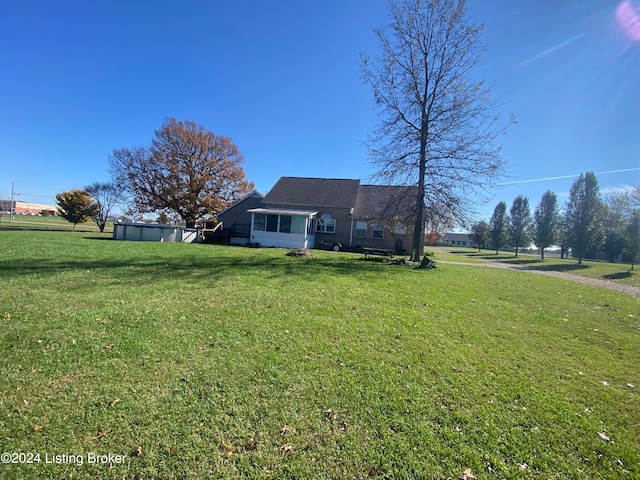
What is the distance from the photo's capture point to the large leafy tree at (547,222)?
3625 cm

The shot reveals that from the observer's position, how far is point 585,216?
31.1 metres

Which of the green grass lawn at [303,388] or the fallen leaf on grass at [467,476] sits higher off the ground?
the green grass lawn at [303,388]

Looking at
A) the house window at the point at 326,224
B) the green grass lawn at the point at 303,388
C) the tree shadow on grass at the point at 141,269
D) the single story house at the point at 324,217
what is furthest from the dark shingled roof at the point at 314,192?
the green grass lawn at the point at 303,388

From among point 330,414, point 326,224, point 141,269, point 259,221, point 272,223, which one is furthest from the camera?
point 326,224

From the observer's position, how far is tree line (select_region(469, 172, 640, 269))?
1051 inches

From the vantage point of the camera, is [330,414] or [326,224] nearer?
[330,414]

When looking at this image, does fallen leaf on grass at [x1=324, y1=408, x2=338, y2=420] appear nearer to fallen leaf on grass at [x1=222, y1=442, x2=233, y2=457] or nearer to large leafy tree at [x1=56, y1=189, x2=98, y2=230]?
fallen leaf on grass at [x1=222, y1=442, x2=233, y2=457]

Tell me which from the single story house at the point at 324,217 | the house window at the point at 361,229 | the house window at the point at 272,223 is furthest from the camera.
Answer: the house window at the point at 361,229

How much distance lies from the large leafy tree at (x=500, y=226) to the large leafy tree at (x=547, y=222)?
1119cm

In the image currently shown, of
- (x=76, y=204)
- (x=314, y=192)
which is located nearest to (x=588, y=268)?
(x=314, y=192)

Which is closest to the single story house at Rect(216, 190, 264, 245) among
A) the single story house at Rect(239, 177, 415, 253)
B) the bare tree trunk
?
the single story house at Rect(239, 177, 415, 253)

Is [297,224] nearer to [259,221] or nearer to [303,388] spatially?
[259,221]

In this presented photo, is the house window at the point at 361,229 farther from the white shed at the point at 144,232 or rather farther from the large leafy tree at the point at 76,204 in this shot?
the large leafy tree at the point at 76,204

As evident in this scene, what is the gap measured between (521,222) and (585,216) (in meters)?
11.2
